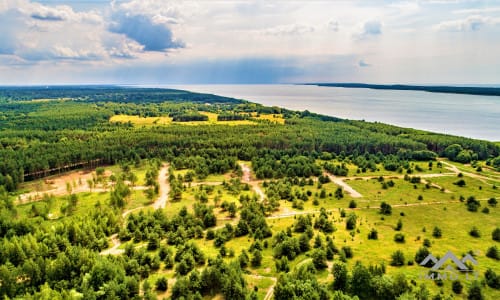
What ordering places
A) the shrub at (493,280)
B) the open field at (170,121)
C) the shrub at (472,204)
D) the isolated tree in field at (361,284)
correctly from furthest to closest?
the open field at (170,121) → the shrub at (472,204) → the shrub at (493,280) → the isolated tree in field at (361,284)

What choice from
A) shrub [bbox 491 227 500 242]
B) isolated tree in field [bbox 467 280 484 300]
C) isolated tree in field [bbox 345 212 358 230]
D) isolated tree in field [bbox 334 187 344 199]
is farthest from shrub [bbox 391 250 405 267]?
isolated tree in field [bbox 334 187 344 199]

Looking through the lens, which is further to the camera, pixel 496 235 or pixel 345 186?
pixel 345 186

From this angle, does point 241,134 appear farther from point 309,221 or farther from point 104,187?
point 309,221

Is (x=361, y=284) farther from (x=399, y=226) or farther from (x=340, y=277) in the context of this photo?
(x=399, y=226)

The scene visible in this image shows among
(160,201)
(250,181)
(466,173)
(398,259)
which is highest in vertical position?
(466,173)

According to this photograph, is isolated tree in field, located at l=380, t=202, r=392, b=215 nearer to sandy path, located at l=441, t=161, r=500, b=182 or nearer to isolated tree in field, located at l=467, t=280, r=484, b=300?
isolated tree in field, located at l=467, t=280, r=484, b=300

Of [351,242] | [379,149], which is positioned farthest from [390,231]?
[379,149]

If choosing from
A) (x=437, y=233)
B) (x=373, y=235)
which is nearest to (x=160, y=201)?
(x=373, y=235)

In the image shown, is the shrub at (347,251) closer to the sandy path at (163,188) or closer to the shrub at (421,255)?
the shrub at (421,255)

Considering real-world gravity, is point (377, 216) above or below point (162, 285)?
below

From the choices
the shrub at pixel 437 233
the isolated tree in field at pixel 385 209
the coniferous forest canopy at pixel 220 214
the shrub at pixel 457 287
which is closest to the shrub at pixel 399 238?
the coniferous forest canopy at pixel 220 214
